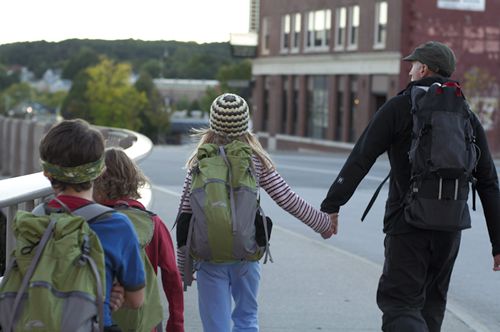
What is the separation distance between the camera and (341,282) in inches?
379

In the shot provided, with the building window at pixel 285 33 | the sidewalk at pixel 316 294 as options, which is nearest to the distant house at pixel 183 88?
the building window at pixel 285 33

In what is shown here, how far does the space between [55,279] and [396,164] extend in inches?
103

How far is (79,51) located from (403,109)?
171955 millimetres

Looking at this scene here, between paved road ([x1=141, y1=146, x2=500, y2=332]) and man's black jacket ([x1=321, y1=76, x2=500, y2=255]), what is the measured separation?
6.29 ft

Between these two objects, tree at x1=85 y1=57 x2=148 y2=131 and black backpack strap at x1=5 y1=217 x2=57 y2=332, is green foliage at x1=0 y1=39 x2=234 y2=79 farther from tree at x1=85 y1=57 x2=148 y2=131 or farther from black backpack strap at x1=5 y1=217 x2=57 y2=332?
black backpack strap at x1=5 y1=217 x2=57 y2=332

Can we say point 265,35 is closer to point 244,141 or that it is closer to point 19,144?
point 19,144

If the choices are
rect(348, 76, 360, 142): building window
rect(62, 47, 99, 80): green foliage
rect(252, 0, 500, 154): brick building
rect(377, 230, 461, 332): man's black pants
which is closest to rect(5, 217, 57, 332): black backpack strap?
rect(377, 230, 461, 332): man's black pants

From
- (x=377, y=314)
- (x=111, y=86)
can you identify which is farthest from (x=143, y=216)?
(x=111, y=86)

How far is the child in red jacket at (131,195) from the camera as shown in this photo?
14.5ft

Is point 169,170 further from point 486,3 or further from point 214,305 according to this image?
point 486,3

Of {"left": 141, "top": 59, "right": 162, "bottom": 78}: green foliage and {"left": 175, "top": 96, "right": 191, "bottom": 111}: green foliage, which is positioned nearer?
{"left": 141, "top": 59, "right": 162, "bottom": 78}: green foliage

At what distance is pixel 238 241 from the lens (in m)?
5.29

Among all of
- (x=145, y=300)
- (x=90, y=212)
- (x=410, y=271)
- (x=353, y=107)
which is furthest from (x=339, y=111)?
(x=90, y=212)

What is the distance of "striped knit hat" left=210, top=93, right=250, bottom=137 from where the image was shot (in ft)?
17.8
